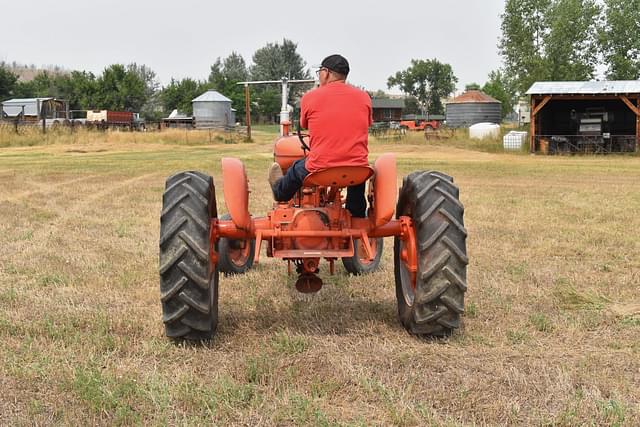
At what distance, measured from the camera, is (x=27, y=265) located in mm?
6793

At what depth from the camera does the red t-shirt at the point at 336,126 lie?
443 cm

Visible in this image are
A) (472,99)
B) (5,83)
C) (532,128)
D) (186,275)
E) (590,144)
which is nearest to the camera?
(186,275)

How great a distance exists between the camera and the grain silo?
64812 millimetres

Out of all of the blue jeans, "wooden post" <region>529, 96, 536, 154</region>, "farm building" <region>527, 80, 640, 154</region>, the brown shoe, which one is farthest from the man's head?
"wooden post" <region>529, 96, 536, 154</region>

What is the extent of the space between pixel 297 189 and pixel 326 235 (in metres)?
0.40

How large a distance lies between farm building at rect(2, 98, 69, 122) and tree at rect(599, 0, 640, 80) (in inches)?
1672

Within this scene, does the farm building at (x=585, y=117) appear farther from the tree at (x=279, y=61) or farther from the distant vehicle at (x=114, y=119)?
the tree at (x=279, y=61)

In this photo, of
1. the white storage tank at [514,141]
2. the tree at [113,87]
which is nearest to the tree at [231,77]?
the tree at [113,87]

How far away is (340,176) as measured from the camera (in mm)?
4469

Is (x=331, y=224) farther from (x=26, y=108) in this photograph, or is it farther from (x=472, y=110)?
(x=472, y=110)

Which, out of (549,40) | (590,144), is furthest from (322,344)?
(549,40)

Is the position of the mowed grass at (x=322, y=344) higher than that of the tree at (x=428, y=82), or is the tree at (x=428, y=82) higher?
the tree at (x=428, y=82)

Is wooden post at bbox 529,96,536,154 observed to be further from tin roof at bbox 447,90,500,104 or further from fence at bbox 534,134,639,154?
tin roof at bbox 447,90,500,104

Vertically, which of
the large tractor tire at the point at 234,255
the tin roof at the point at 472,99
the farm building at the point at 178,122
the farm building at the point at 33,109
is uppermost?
the tin roof at the point at 472,99
